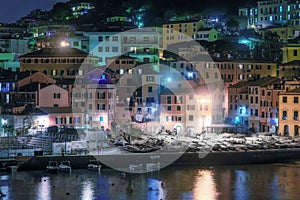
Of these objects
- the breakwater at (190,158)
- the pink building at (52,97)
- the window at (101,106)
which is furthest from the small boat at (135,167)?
the pink building at (52,97)

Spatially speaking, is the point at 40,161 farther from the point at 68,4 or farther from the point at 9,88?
the point at 68,4

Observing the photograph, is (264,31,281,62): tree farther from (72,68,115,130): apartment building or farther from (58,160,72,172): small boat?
(58,160,72,172): small boat

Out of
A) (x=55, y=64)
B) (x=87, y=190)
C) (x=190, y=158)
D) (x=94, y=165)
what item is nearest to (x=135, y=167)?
(x=94, y=165)

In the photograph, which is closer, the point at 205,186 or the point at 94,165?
the point at 205,186

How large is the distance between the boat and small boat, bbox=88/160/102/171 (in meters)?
1.34

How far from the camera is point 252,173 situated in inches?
984

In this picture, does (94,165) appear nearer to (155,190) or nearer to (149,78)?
(155,190)

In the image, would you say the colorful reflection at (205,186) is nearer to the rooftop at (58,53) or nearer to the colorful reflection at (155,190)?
the colorful reflection at (155,190)

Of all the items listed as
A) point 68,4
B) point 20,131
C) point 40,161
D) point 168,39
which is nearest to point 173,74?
point 168,39

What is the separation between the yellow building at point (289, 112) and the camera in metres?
30.8

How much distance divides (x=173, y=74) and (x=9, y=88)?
9405 mm

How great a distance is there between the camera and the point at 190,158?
2656 cm

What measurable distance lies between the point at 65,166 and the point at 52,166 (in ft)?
1.67

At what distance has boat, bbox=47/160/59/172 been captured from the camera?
961 inches
